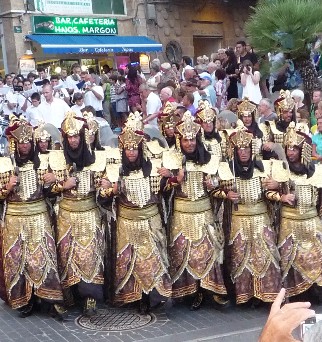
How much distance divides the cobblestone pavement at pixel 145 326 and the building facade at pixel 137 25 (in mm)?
14438

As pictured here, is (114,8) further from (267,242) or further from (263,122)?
(267,242)

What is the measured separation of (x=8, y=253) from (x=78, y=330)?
3.02ft

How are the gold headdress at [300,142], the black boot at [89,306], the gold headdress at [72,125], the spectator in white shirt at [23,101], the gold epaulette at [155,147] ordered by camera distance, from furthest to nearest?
the spectator in white shirt at [23,101], the gold epaulette at [155,147], the black boot at [89,306], the gold headdress at [72,125], the gold headdress at [300,142]

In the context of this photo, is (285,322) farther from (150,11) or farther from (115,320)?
(150,11)

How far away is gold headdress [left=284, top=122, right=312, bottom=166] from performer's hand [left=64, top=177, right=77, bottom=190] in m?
1.88

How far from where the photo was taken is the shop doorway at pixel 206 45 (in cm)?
2538

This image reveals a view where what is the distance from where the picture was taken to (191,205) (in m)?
5.97

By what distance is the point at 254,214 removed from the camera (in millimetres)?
5965

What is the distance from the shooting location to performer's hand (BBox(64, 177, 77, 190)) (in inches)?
231

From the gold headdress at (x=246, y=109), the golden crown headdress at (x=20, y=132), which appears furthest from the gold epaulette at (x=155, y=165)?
the gold headdress at (x=246, y=109)

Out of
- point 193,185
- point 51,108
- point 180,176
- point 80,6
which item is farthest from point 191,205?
point 80,6

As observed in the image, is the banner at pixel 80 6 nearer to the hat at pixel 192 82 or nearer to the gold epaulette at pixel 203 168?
the hat at pixel 192 82

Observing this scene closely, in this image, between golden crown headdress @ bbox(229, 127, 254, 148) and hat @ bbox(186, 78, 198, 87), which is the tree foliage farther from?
golden crown headdress @ bbox(229, 127, 254, 148)

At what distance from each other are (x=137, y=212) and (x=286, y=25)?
535cm
